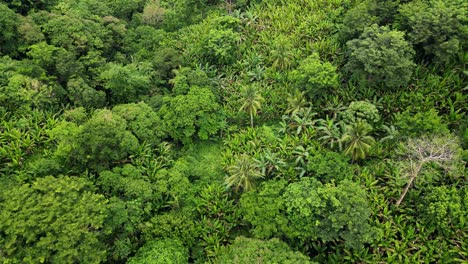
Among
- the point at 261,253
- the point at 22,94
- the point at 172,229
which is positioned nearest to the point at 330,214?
the point at 261,253

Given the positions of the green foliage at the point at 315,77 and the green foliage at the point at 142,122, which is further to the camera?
the green foliage at the point at 315,77

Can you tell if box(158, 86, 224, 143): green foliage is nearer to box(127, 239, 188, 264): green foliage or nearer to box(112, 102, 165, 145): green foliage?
box(112, 102, 165, 145): green foliage

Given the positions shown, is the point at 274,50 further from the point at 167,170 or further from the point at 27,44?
the point at 27,44

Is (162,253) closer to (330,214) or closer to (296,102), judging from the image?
(330,214)

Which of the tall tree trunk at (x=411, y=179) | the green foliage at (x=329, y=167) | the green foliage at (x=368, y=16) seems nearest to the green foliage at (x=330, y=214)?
the green foliage at (x=329, y=167)

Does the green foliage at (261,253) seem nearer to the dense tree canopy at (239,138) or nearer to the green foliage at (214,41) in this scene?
the dense tree canopy at (239,138)

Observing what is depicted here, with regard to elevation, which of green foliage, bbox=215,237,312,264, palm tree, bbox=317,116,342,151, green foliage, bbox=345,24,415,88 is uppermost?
green foliage, bbox=345,24,415,88

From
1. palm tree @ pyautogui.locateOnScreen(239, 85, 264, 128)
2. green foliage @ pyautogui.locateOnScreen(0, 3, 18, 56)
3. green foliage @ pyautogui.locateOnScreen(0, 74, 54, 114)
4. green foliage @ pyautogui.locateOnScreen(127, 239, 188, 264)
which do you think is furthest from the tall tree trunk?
green foliage @ pyautogui.locateOnScreen(0, 3, 18, 56)
